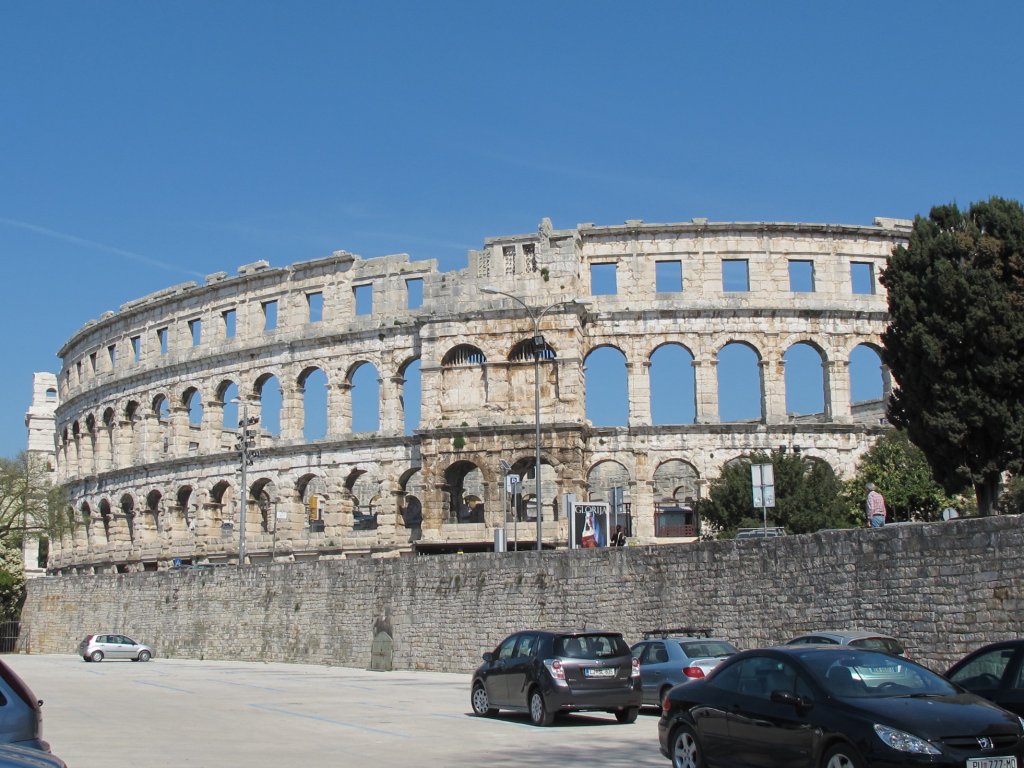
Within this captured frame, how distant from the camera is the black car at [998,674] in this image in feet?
37.2

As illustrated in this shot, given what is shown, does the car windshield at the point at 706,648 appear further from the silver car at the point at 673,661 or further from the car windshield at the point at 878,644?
the car windshield at the point at 878,644

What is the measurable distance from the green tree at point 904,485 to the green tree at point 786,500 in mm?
A: 1163

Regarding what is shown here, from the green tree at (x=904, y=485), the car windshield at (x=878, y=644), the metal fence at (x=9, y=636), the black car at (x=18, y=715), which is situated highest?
the green tree at (x=904, y=485)

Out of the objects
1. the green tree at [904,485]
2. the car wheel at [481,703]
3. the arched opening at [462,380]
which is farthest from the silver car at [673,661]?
the arched opening at [462,380]

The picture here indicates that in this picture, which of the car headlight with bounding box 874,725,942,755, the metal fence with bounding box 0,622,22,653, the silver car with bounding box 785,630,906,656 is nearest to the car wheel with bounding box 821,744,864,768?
the car headlight with bounding box 874,725,942,755

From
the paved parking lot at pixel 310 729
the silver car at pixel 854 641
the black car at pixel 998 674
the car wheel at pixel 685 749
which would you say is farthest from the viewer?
the silver car at pixel 854 641

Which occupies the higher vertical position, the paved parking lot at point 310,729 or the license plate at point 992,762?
the license plate at point 992,762

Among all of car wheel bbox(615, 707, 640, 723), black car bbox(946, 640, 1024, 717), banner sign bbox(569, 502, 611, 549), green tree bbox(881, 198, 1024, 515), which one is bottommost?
car wheel bbox(615, 707, 640, 723)

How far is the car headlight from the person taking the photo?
906 cm

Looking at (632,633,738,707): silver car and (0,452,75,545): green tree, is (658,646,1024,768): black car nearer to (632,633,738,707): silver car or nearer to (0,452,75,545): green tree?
(632,633,738,707): silver car

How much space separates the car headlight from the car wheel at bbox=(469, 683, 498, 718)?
9.81 meters

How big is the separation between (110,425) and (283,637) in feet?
88.8

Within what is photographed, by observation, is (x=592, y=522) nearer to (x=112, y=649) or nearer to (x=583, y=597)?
(x=583, y=597)

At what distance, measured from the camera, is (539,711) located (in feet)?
55.9
